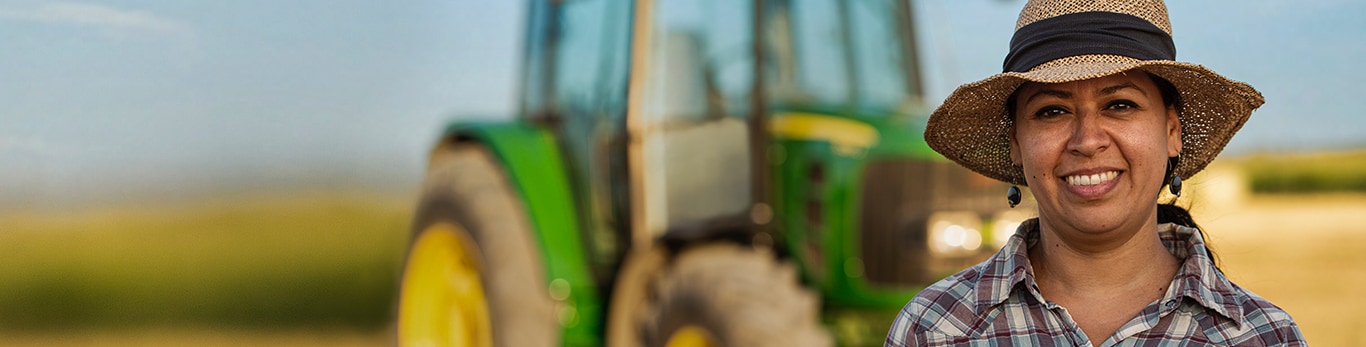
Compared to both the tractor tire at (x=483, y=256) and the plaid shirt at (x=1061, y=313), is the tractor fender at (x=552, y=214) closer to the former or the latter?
the tractor tire at (x=483, y=256)

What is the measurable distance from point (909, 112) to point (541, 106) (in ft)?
5.19

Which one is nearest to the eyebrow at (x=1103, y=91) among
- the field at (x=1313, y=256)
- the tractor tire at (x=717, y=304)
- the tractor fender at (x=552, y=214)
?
the tractor tire at (x=717, y=304)

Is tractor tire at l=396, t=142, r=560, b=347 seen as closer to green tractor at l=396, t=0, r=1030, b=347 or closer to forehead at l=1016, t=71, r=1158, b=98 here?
green tractor at l=396, t=0, r=1030, b=347

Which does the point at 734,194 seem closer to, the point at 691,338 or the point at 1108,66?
the point at 691,338

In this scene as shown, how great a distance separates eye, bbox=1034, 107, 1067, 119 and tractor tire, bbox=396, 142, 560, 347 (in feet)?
9.89

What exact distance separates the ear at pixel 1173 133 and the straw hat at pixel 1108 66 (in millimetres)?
24

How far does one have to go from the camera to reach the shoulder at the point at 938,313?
1.60m

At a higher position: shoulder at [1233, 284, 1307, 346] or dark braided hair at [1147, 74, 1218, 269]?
dark braided hair at [1147, 74, 1218, 269]

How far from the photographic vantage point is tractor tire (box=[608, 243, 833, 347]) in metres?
3.50

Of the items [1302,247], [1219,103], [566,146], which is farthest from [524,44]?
[1302,247]

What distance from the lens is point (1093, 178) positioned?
1542 millimetres

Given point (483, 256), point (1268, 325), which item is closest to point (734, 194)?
point (483, 256)

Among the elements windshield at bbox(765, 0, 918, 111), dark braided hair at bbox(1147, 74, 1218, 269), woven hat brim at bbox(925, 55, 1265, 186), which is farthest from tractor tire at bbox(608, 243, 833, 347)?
dark braided hair at bbox(1147, 74, 1218, 269)

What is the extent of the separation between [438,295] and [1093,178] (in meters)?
4.24
